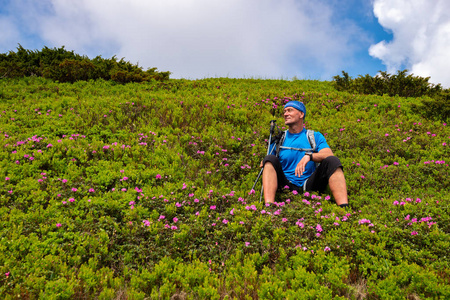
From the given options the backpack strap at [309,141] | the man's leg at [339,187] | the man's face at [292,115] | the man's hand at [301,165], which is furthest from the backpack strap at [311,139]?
the man's leg at [339,187]

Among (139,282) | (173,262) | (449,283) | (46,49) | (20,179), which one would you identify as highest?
(46,49)

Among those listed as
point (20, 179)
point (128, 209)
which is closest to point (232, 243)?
point (128, 209)

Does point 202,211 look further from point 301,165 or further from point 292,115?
point 292,115

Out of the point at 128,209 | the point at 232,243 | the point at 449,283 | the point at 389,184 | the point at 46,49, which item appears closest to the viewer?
the point at 449,283

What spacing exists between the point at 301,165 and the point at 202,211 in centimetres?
193

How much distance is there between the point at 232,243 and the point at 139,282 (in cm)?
137

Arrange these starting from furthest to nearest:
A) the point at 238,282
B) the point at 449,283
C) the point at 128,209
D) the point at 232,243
A: the point at 128,209 < the point at 232,243 < the point at 238,282 < the point at 449,283

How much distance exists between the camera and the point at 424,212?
4594mm

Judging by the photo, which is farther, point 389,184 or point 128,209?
point 389,184

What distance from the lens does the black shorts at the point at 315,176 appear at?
5323 millimetres

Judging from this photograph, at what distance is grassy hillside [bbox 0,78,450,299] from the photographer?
11.0 ft

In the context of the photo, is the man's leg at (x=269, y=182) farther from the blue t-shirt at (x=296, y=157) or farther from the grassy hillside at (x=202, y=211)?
the blue t-shirt at (x=296, y=157)

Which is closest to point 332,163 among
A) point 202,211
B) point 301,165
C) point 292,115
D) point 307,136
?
point 301,165

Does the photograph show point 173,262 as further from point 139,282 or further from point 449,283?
point 449,283
